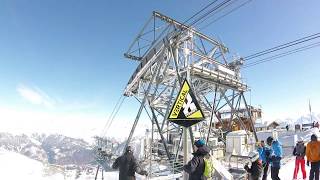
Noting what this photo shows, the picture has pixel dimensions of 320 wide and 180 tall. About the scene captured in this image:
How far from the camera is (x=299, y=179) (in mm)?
13664

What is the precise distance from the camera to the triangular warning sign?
9359 mm

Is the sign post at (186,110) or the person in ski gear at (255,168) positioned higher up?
the sign post at (186,110)

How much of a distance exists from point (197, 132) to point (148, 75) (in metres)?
6.29

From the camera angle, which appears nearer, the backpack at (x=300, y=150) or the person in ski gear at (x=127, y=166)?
the person in ski gear at (x=127, y=166)

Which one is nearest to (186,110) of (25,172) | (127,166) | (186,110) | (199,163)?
(186,110)

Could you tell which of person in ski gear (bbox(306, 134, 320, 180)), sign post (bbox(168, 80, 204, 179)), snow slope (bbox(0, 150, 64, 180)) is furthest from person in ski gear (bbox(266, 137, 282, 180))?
snow slope (bbox(0, 150, 64, 180))

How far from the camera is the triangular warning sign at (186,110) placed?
936 centimetres

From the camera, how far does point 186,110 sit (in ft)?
31.4

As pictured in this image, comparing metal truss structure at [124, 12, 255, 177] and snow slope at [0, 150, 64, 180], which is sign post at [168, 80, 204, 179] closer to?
metal truss structure at [124, 12, 255, 177]

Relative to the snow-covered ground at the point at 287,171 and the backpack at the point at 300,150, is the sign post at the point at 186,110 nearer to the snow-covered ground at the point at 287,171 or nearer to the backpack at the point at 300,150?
the backpack at the point at 300,150

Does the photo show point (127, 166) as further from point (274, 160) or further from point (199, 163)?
point (274, 160)

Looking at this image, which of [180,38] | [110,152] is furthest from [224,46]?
[110,152]

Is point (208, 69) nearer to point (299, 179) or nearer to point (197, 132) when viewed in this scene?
point (197, 132)

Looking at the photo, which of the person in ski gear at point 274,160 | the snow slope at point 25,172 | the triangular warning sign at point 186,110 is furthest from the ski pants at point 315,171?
the snow slope at point 25,172
